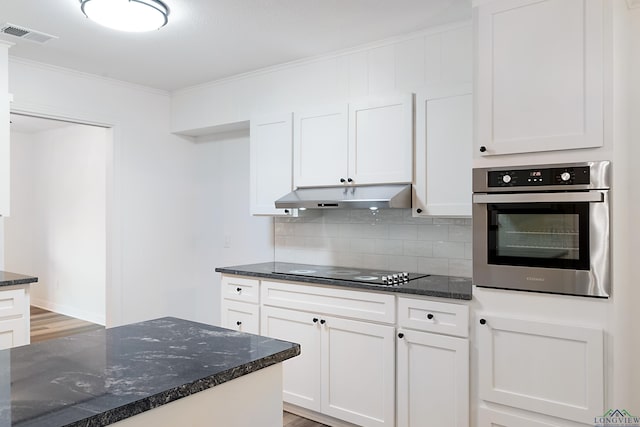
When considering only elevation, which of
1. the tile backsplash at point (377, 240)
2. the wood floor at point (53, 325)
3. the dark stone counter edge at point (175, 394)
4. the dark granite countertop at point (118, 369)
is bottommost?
the wood floor at point (53, 325)

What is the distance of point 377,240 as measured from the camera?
3.49 meters

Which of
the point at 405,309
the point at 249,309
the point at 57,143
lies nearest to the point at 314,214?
the point at 249,309

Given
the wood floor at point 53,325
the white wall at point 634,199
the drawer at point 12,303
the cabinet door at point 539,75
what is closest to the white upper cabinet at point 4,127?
the drawer at point 12,303

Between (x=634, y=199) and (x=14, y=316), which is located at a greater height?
(x=634, y=199)

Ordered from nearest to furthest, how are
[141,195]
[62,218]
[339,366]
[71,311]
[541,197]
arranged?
[541,197]
[339,366]
[141,195]
[71,311]
[62,218]

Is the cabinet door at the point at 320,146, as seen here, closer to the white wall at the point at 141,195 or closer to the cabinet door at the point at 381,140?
the cabinet door at the point at 381,140

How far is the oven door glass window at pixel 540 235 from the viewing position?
Result: 6.93 feet

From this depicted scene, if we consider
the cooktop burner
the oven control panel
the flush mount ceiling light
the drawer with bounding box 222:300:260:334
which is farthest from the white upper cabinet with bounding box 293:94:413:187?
the flush mount ceiling light

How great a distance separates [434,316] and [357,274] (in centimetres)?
76

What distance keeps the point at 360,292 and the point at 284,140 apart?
1.38 meters

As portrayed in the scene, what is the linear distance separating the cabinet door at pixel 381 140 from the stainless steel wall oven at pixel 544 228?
700 millimetres

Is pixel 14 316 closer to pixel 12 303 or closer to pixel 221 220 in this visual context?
pixel 12 303

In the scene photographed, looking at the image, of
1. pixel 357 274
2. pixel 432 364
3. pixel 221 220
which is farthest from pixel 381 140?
pixel 221 220

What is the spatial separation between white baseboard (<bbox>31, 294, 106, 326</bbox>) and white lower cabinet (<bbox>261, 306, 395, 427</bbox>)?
3.56 metres
